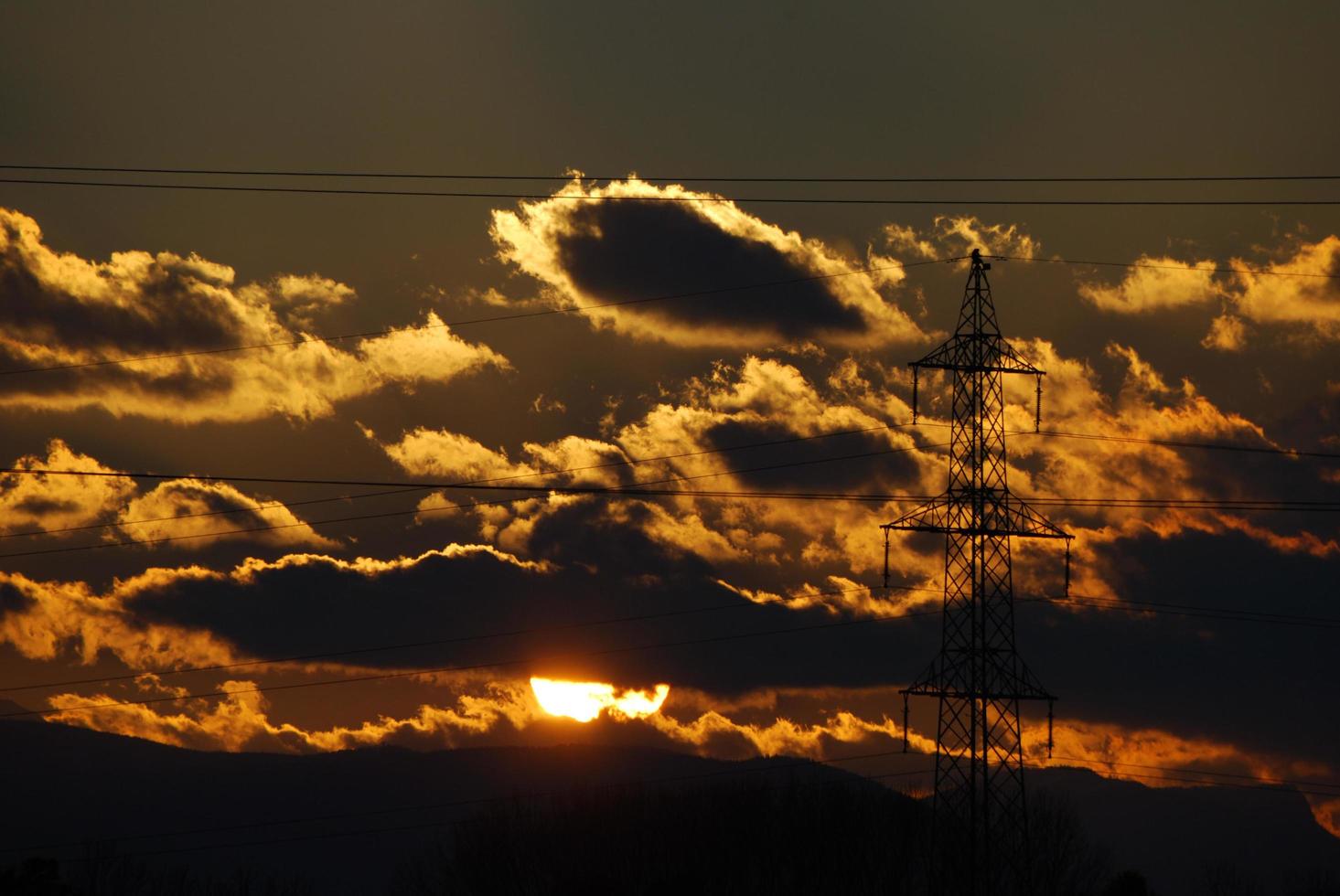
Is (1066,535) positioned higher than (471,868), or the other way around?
(1066,535)

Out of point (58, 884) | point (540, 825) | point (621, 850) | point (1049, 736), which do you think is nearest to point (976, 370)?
point (1049, 736)

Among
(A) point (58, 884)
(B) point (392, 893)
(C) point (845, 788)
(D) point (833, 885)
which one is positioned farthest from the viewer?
(B) point (392, 893)

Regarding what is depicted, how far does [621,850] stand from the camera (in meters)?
113

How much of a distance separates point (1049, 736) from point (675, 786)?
6815 cm

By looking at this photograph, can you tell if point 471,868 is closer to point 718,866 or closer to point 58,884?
point 718,866

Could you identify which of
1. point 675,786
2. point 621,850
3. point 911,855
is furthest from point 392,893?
point 911,855

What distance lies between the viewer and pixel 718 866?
10856 cm

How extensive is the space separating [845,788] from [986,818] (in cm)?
6235

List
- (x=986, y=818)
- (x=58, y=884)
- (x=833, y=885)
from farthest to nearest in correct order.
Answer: (x=833, y=885) < (x=986, y=818) < (x=58, y=884)

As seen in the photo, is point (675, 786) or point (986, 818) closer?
point (986, 818)

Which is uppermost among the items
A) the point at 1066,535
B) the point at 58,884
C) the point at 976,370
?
the point at 976,370

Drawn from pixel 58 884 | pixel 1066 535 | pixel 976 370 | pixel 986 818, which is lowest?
pixel 58 884

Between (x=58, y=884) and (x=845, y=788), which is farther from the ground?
(x=845, y=788)

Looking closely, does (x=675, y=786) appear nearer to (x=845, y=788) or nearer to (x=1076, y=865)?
(x=845, y=788)
